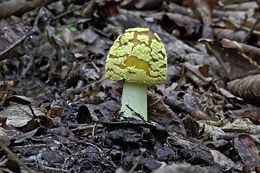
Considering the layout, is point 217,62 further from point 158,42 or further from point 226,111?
point 158,42

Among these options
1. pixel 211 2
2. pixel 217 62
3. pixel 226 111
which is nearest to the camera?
pixel 226 111

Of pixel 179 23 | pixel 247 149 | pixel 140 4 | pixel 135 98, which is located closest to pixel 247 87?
pixel 247 149

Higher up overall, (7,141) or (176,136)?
(7,141)

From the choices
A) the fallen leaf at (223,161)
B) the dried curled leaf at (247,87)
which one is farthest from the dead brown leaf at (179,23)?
the fallen leaf at (223,161)

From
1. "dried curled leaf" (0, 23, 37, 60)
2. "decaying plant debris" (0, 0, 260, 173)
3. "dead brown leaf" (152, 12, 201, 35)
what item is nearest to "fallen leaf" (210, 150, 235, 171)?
"decaying plant debris" (0, 0, 260, 173)

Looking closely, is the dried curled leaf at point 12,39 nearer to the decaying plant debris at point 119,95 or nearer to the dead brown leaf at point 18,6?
the decaying plant debris at point 119,95

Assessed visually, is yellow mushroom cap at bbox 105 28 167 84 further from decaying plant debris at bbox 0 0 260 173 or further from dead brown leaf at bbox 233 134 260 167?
dead brown leaf at bbox 233 134 260 167

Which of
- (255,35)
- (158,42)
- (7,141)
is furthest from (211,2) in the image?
(7,141)

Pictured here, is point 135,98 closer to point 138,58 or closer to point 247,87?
point 138,58
